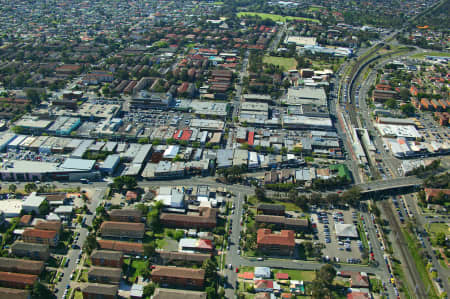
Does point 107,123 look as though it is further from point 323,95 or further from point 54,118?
point 323,95

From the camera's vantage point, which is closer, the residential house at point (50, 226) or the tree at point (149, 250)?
the tree at point (149, 250)

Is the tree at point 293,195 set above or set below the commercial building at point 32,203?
above

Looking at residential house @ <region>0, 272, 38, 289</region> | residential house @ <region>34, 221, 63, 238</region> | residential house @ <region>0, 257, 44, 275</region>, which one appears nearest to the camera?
residential house @ <region>0, 272, 38, 289</region>

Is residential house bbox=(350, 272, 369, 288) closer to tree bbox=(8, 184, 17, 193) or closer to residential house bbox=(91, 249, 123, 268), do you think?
residential house bbox=(91, 249, 123, 268)

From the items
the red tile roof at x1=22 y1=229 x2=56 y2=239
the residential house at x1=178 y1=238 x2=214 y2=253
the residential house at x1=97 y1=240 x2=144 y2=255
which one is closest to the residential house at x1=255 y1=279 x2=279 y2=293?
the residential house at x1=178 y1=238 x2=214 y2=253

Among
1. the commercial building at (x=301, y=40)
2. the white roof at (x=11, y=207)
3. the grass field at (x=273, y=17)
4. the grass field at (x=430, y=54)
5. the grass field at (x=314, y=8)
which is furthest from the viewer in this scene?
the grass field at (x=314, y=8)

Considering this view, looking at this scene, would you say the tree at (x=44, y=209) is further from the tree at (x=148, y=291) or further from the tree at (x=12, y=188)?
the tree at (x=148, y=291)

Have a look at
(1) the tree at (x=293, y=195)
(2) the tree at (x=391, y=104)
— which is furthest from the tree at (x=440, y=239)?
(2) the tree at (x=391, y=104)

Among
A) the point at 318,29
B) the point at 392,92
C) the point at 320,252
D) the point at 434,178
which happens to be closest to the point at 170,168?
the point at 320,252
